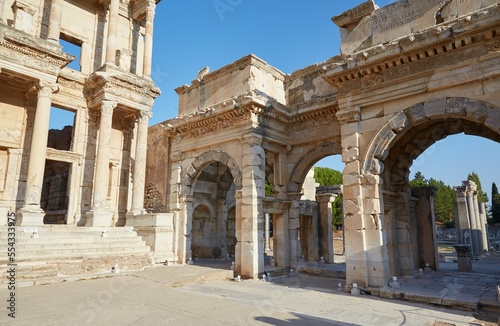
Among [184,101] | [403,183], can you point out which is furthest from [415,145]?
[184,101]

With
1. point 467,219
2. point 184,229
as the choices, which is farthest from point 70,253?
point 467,219

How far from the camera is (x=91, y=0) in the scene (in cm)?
1574

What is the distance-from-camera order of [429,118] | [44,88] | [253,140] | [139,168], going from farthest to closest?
[139,168], [44,88], [253,140], [429,118]

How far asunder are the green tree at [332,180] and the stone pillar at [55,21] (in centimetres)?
2957

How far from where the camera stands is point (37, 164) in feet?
38.5

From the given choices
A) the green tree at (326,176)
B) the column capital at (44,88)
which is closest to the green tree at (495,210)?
the green tree at (326,176)

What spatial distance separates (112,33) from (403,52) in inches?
485

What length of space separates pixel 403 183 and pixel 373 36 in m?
4.47

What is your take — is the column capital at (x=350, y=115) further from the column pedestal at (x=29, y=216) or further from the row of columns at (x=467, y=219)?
the row of columns at (x=467, y=219)

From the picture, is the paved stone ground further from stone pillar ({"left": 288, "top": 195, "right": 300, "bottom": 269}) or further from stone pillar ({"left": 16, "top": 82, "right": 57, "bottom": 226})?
stone pillar ({"left": 16, "top": 82, "right": 57, "bottom": 226})

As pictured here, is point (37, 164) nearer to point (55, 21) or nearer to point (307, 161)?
point (55, 21)

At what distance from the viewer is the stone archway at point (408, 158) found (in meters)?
7.28

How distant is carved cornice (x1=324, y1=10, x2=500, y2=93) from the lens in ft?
22.7

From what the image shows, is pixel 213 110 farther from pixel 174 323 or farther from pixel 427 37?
pixel 174 323
